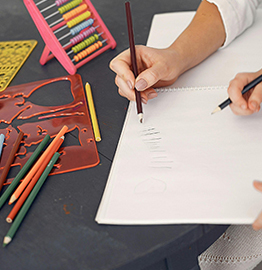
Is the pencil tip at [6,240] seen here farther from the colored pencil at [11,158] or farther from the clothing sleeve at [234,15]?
the clothing sleeve at [234,15]

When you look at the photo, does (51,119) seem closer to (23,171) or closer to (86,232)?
(23,171)

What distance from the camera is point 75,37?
37.2 inches

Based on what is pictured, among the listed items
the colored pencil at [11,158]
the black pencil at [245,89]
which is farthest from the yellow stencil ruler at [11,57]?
the black pencil at [245,89]

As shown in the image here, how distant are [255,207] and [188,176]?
119 mm

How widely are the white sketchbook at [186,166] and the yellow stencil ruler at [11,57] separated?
14.9 inches

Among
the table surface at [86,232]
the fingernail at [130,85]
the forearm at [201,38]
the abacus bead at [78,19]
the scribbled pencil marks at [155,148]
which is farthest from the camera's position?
the abacus bead at [78,19]

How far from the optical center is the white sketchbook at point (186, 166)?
50cm

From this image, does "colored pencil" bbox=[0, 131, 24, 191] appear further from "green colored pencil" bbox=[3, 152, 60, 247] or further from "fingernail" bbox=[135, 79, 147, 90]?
"fingernail" bbox=[135, 79, 147, 90]

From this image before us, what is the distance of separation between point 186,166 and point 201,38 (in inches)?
17.0

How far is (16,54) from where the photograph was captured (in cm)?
97

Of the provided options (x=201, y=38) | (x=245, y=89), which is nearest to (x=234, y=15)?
(x=201, y=38)

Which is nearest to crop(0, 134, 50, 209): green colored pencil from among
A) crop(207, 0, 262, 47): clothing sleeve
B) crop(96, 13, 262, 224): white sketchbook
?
crop(96, 13, 262, 224): white sketchbook

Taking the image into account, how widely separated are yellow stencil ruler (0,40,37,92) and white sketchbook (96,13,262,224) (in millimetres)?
378

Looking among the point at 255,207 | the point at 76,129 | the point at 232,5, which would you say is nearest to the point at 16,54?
the point at 76,129
